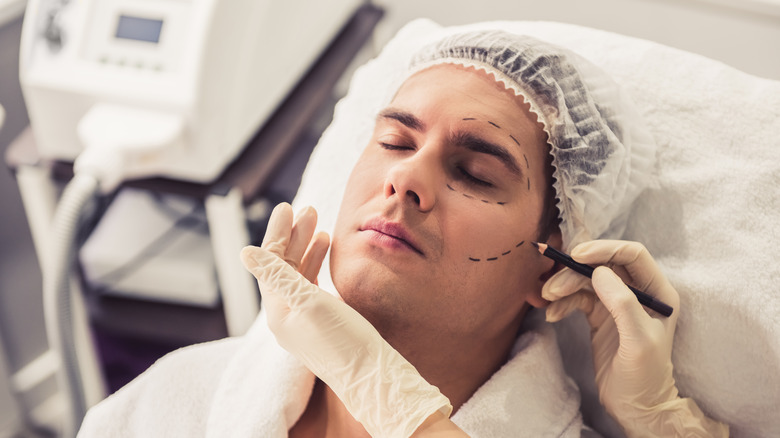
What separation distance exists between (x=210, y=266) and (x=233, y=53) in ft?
1.63

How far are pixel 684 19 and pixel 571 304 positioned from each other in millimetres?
818

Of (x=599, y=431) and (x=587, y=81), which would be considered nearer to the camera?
(x=587, y=81)

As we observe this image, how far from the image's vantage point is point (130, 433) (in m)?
1.17

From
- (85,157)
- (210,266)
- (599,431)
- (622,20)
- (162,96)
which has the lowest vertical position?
(210,266)

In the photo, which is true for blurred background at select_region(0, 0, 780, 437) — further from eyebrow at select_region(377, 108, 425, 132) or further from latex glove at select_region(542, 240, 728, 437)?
latex glove at select_region(542, 240, 728, 437)

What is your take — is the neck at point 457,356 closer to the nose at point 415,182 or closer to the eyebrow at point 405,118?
the nose at point 415,182

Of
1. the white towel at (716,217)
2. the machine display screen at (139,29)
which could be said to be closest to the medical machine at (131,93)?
the machine display screen at (139,29)

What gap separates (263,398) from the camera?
112 centimetres

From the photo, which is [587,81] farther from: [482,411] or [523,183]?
[482,411]

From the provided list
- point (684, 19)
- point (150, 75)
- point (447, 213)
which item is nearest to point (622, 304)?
point (447, 213)

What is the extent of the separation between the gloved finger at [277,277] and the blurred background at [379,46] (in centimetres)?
56

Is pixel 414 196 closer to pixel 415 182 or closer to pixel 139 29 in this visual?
pixel 415 182

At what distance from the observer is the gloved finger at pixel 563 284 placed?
1063mm

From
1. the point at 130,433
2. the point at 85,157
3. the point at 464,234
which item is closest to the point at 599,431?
the point at 464,234
